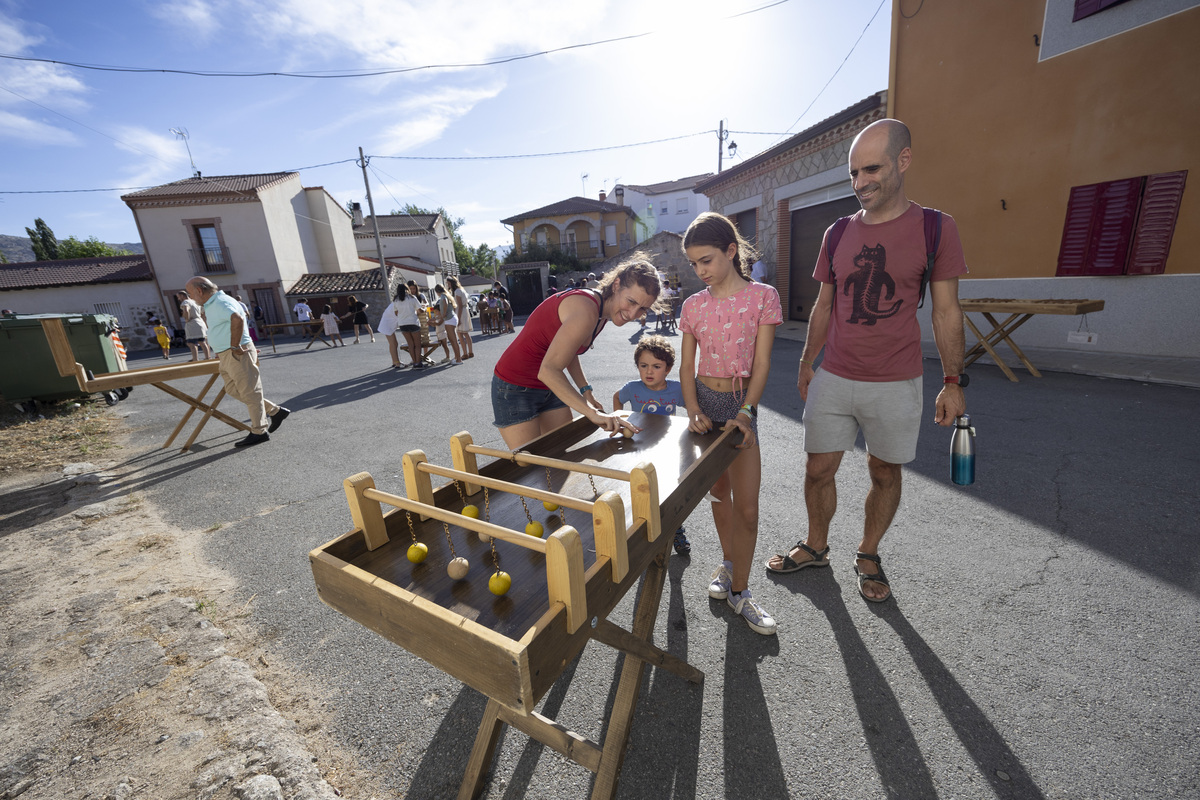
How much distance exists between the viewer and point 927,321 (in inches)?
344

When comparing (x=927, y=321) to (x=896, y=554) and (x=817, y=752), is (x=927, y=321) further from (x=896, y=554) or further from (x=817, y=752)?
(x=817, y=752)

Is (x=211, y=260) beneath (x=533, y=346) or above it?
above

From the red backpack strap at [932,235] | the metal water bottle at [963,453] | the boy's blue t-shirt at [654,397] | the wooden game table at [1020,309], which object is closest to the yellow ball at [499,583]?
the boy's blue t-shirt at [654,397]

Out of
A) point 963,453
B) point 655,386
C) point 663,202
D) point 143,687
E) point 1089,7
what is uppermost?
point 663,202

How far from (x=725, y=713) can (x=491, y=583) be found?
51.1 inches

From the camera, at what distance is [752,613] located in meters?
2.25

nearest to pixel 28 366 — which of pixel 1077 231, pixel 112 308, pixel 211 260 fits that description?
pixel 1077 231

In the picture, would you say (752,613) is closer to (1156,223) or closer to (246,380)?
(246,380)

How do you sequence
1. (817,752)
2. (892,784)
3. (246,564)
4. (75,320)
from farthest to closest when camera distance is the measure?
(75,320) → (246,564) → (817,752) → (892,784)

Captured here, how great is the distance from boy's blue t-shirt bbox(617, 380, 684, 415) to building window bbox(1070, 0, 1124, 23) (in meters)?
8.58

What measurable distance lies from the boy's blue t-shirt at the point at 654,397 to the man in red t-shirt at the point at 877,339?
0.70 meters

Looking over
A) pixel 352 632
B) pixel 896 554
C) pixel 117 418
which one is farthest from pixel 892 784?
pixel 117 418

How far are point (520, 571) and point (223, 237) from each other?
26049 millimetres

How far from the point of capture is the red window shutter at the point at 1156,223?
6.00 m
